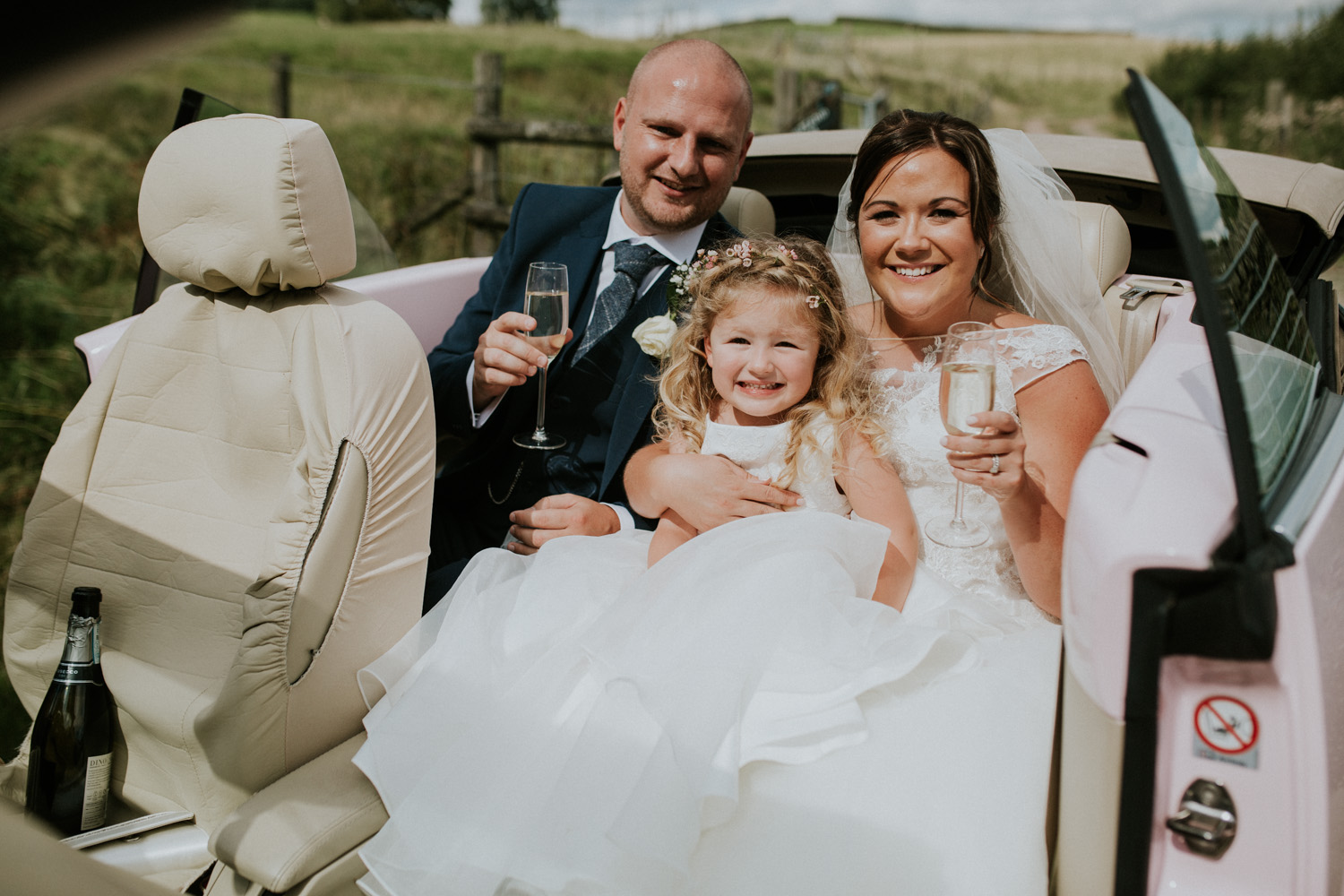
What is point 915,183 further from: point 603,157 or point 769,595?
point 603,157

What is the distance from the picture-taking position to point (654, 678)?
1651 millimetres

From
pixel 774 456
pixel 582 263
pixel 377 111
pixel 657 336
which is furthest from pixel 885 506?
pixel 377 111

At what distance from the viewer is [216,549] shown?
1.98 m

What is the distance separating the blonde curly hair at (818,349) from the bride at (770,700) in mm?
127

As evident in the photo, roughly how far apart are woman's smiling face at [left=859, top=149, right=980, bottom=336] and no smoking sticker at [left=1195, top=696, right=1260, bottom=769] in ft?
4.28

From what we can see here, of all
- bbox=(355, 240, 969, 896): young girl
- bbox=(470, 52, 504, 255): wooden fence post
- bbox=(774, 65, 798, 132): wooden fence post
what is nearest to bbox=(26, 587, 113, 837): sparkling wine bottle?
bbox=(355, 240, 969, 896): young girl

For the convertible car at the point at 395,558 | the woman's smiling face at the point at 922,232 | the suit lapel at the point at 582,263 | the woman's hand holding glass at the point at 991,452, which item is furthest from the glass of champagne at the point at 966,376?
the suit lapel at the point at 582,263

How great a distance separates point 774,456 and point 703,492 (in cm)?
21

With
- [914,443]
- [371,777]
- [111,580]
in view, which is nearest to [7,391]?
[111,580]

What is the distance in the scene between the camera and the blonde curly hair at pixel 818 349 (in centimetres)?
230

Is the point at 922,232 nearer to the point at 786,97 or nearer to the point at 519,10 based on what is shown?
the point at 786,97

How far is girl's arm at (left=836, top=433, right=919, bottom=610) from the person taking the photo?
80.6 inches

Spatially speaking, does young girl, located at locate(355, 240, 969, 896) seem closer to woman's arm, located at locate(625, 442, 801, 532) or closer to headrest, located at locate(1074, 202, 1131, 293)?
woman's arm, located at locate(625, 442, 801, 532)

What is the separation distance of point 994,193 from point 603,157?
21.6 ft
